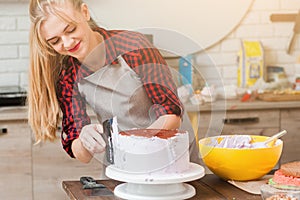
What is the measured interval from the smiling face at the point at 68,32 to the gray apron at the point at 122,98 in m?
0.12

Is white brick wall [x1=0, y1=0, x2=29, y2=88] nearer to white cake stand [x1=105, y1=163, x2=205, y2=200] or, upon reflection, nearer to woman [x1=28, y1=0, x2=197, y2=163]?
woman [x1=28, y1=0, x2=197, y2=163]

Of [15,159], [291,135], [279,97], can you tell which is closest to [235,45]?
[279,97]

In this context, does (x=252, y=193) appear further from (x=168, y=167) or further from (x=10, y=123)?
(x=10, y=123)

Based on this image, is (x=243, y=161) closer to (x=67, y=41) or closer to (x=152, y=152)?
(x=152, y=152)

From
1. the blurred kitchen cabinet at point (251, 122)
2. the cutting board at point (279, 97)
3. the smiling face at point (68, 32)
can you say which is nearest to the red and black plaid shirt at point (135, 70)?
the smiling face at point (68, 32)

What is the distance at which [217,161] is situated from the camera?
226cm

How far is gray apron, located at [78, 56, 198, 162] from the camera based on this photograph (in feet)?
7.75

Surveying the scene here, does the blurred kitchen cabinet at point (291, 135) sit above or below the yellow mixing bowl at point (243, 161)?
below

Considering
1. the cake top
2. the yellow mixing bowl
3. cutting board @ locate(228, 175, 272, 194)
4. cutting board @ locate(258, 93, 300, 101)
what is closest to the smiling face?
the cake top

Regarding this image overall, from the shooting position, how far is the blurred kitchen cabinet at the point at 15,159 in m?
3.71

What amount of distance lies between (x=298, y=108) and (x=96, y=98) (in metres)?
1.90

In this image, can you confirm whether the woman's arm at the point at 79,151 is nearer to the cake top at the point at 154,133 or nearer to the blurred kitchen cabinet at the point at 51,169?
the cake top at the point at 154,133

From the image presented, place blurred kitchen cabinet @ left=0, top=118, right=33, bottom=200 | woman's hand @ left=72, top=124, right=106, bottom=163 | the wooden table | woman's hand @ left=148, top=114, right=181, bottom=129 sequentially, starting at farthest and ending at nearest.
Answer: blurred kitchen cabinet @ left=0, top=118, right=33, bottom=200 < woman's hand @ left=148, top=114, right=181, bottom=129 < woman's hand @ left=72, top=124, right=106, bottom=163 < the wooden table

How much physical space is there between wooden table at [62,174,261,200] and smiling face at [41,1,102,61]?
0.49m
